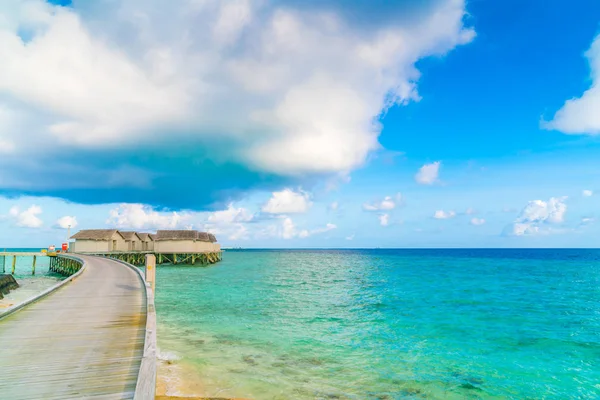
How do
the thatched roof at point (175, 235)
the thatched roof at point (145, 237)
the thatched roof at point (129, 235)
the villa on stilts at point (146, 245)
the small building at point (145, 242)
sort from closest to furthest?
the villa on stilts at point (146, 245) → the thatched roof at point (175, 235) → the thatched roof at point (129, 235) → the small building at point (145, 242) → the thatched roof at point (145, 237)

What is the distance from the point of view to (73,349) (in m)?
6.54

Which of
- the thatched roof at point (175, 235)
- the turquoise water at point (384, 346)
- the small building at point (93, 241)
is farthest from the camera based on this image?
the thatched roof at point (175, 235)

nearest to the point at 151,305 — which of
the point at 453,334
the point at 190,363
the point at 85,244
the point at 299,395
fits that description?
the point at 190,363

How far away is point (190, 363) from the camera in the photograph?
9477mm

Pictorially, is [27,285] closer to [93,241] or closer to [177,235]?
[93,241]

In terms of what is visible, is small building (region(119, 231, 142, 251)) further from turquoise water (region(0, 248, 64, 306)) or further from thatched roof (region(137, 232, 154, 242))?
turquoise water (region(0, 248, 64, 306))

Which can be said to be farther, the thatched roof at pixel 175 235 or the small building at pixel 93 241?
the thatched roof at pixel 175 235

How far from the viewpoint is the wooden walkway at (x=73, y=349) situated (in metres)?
4.94

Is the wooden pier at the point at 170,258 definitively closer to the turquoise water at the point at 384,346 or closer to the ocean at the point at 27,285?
the ocean at the point at 27,285

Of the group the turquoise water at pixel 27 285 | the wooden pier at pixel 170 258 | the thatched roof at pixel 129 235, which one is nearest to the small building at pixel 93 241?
the wooden pier at pixel 170 258

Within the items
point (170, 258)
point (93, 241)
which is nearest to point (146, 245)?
point (170, 258)

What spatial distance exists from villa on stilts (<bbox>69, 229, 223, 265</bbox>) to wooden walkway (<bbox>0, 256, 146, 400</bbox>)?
4128 centimetres

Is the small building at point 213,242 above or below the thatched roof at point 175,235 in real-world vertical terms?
below

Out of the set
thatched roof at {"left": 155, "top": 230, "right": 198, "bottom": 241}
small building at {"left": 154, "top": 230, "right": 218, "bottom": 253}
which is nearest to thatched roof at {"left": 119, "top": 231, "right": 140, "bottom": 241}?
small building at {"left": 154, "top": 230, "right": 218, "bottom": 253}
